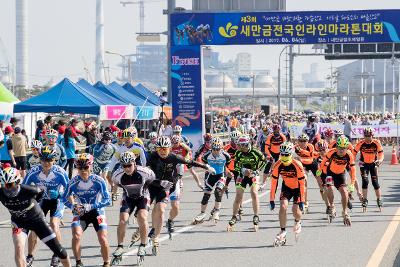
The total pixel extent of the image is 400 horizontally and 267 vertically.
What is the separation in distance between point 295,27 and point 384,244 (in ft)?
80.6

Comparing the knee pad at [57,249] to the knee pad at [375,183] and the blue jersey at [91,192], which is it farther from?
the knee pad at [375,183]

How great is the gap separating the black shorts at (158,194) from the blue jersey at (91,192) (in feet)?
7.57

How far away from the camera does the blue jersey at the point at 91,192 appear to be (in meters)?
12.0

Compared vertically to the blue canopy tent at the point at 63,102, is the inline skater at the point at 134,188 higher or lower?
lower

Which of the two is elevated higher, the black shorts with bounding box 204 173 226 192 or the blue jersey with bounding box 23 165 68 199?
the blue jersey with bounding box 23 165 68 199

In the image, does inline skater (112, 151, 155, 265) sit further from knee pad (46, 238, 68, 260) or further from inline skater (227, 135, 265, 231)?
inline skater (227, 135, 265, 231)

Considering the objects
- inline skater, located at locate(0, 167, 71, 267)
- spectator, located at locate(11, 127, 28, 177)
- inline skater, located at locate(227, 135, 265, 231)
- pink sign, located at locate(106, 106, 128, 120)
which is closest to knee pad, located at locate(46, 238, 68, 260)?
inline skater, located at locate(0, 167, 71, 267)

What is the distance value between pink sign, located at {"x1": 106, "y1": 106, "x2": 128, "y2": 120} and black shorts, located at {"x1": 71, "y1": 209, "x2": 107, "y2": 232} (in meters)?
21.9

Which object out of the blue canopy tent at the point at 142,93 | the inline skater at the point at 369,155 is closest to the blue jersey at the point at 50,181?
the inline skater at the point at 369,155

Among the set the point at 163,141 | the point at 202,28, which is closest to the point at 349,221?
the point at 163,141

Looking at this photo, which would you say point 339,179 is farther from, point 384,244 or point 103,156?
point 103,156

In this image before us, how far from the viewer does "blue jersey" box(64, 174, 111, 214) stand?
39.3ft

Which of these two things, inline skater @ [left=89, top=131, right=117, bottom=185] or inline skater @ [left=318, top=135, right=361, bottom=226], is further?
inline skater @ [left=89, top=131, right=117, bottom=185]

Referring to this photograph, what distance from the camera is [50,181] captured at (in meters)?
12.7
